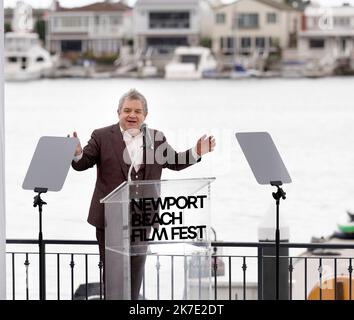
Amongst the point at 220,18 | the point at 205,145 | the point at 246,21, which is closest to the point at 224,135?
the point at 205,145

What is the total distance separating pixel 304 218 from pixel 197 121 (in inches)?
984

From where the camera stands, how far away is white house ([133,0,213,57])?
81.6 m

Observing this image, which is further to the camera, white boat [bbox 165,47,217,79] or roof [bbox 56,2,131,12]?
roof [bbox 56,2,131,12]

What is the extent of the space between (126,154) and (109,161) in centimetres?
7

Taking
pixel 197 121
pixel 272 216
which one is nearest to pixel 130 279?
pixel 272 216

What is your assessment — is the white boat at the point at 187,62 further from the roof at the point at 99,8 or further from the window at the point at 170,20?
the roof at the point at 99,8

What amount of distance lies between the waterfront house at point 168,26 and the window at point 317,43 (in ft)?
24.4

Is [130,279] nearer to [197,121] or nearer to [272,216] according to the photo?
[272,216]

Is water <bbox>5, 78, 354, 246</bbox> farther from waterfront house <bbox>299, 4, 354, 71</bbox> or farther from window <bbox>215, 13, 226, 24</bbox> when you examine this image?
window <bbox>215, 13, 226, 24</bbox>

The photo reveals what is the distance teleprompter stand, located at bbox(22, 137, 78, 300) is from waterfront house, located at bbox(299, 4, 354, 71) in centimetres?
7644

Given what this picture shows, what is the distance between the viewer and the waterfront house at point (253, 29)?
81.6 meters

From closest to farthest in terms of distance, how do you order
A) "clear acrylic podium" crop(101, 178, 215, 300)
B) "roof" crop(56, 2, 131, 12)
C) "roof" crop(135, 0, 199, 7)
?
Result: 1. "clear acrylic podium" crop(101, 178, 215, 300)
2. "roof" crop(135, 0, 199, 7)
3. "roof" crop(56, 2, 131, 12)

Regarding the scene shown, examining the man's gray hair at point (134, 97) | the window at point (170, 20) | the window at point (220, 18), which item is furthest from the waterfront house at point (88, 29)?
the man's gray hair at point (134, 97)

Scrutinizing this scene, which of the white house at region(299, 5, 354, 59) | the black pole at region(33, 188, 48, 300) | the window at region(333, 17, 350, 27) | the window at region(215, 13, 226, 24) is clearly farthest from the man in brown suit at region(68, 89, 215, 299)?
the window at region(333, 17, 350, 27)
